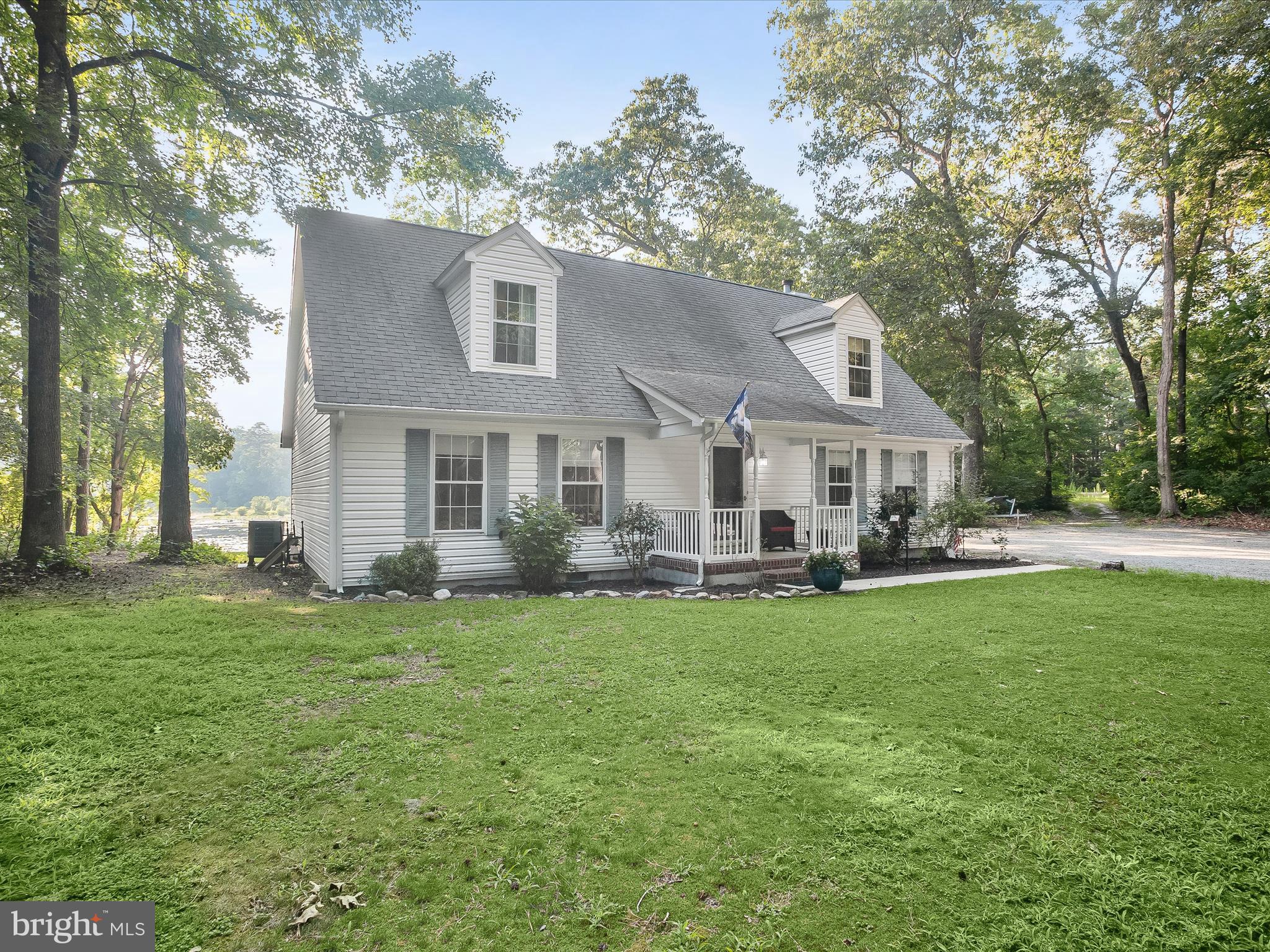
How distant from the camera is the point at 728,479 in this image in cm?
1372

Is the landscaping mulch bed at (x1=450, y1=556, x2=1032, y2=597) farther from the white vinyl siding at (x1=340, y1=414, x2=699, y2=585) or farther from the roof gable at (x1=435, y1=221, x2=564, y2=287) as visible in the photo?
the roof gable at (x1=435, y1=221, x2=564, y2=287)

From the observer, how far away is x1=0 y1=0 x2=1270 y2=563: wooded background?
12.3 m

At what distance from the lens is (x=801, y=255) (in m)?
30.1

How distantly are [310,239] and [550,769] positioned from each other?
479 inches

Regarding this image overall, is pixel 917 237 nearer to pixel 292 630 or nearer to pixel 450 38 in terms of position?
pixel 450 38

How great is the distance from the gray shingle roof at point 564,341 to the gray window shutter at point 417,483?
69 cm

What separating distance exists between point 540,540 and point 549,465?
1.67m

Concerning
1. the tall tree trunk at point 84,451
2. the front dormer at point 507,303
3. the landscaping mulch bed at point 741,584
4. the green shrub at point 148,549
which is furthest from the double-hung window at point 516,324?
the tall tree trunk at point 84,451

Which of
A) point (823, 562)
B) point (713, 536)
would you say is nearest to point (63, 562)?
point (713, 536)

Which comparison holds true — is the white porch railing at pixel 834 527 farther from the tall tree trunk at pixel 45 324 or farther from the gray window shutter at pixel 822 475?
the tall tree trunk at pixel 45 324

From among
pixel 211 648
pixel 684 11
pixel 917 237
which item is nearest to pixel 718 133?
pixel 917 237

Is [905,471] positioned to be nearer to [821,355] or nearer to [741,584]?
[821,355]

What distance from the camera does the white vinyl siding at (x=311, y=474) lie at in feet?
35.2

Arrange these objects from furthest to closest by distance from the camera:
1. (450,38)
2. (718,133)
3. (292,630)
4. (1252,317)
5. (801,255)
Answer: (801,255)
(718,133)
(1252,317)
(450,38)
(292,630)
